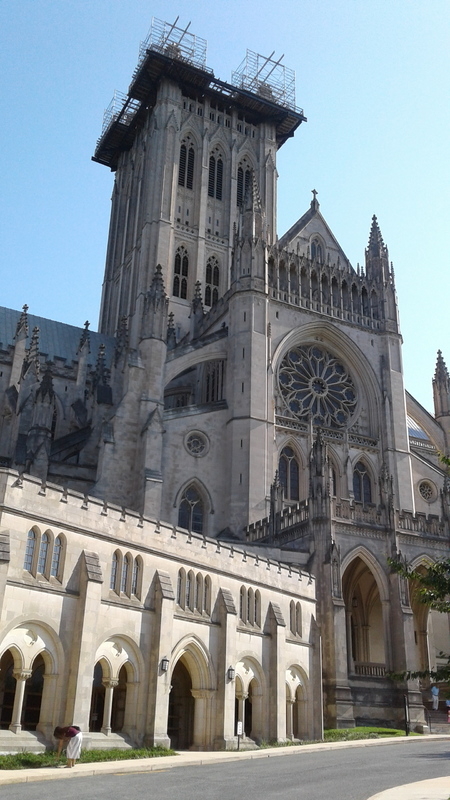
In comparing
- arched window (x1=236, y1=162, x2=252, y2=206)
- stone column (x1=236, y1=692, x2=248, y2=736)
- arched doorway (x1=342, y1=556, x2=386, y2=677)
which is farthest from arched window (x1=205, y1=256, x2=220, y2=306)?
stone column (x1=236, y1=692, x2=248, y2=736)

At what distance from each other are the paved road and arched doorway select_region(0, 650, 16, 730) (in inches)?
196

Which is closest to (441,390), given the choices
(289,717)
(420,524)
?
(420,524)

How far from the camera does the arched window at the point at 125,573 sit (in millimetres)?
24598

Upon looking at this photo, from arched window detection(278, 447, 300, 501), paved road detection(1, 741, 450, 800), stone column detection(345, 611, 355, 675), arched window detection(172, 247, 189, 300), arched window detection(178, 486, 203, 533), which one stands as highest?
arched window detection(172, 247, 189, 300)

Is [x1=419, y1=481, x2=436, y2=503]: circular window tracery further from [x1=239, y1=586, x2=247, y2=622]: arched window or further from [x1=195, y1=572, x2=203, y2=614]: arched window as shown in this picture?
[x1=195, y1=572, x2=203, y2=614]: arched window

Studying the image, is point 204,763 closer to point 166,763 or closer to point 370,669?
point 166,763

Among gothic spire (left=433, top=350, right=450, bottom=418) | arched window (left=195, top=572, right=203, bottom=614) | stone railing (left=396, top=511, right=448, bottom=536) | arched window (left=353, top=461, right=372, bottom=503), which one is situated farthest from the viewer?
gothic spire (left=433, top=350, right=450, bottom=418)

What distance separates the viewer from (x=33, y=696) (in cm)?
2270

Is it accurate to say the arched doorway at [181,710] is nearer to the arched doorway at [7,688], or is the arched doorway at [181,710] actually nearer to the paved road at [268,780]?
the paved road at [268,780]

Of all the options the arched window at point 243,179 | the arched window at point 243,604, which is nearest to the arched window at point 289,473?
the arched window at point 243,604

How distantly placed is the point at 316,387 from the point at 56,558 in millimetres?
28267

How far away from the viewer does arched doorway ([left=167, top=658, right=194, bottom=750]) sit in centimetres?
2692

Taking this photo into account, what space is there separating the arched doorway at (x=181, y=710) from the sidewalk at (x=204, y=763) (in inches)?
89.7

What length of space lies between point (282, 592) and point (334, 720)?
5419 millimetres
